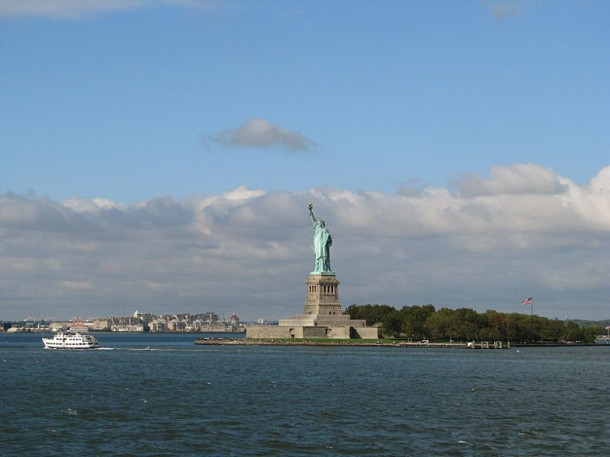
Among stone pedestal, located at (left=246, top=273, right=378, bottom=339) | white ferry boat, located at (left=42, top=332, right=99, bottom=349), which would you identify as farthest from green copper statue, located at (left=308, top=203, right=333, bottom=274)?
white ferry boat, located at (left=42, top=332, right=99, bottom=349)

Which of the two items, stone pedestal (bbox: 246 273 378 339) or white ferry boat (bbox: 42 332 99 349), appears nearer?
white ferry boat (bbox: 42 332 99 349)

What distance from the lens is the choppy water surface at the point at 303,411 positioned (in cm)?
5141

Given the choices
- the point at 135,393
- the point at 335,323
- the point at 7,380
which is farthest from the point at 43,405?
the point at 335,323

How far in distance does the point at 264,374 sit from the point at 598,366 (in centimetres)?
4685

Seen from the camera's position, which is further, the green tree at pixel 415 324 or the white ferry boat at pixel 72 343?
the green tree at pixel 415 324

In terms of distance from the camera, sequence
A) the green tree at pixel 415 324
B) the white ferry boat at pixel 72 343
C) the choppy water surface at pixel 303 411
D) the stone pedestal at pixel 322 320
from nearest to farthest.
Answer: the choppy water surface at pixel 303 411
the white ferry boat at pixel 72 343
the stone pedestal at pixel 322 320
the green tree at pixel 415 324

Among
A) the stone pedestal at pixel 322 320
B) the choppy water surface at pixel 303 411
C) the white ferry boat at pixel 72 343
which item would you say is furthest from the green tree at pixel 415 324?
the choppy water surface at pixel 303 411

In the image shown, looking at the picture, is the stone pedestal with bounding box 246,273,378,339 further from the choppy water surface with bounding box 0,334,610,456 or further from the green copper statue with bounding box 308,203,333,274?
the choppy water surface with bounding box 0,334,610,456

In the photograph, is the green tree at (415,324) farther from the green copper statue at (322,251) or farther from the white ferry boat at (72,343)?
the white ferry boat at (72,343)

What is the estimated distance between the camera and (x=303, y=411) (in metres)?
65.6

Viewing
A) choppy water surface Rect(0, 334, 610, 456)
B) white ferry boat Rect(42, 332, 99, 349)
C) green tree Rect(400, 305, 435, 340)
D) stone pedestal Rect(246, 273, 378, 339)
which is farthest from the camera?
green tree Rect(400, 305, 435, 340)

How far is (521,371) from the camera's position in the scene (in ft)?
362

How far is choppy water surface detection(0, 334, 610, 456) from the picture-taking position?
169 feet

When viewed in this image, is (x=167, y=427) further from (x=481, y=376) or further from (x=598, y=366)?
(x=598, y=366)
